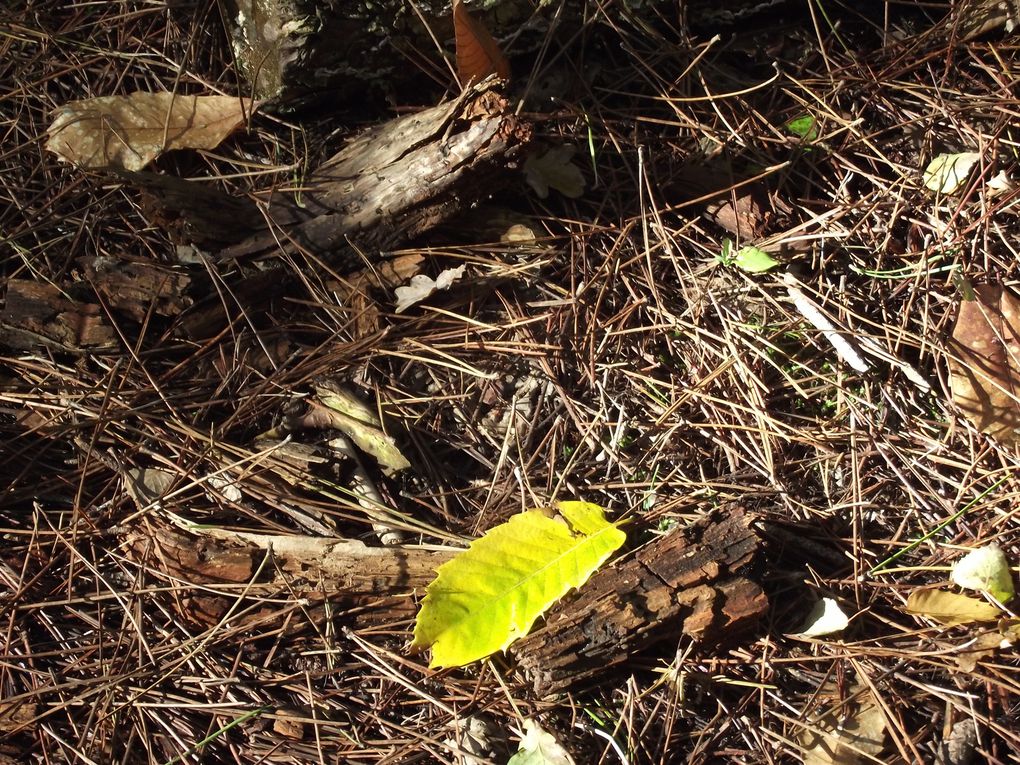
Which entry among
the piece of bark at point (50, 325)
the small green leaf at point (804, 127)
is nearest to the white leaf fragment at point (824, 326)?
the small green leaf at point (804, 127)

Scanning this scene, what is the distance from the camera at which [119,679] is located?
171 cm

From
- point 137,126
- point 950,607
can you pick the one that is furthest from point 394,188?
point 950,607

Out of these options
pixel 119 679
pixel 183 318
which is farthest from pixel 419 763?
pixel 183 318

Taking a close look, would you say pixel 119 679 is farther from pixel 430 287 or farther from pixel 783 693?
pixel 783 693

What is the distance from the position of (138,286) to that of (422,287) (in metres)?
0.74

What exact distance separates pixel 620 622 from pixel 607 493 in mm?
366

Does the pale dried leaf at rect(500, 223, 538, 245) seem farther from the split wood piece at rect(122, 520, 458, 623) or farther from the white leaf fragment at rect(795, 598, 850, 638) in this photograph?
the white leaf fragment at rect(795, 598, 850, 638)

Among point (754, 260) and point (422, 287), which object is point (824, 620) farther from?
point (422, 287)

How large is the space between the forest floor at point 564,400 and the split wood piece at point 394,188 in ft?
0.29

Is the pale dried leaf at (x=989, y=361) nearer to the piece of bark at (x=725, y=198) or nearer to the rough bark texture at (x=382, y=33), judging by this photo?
the piece of bark at (x=725, y=198)

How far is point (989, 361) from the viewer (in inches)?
74.8

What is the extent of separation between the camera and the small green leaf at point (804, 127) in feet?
7.29

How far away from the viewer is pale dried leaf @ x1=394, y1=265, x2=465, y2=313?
2.02 metres

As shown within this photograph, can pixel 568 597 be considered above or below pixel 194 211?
below
